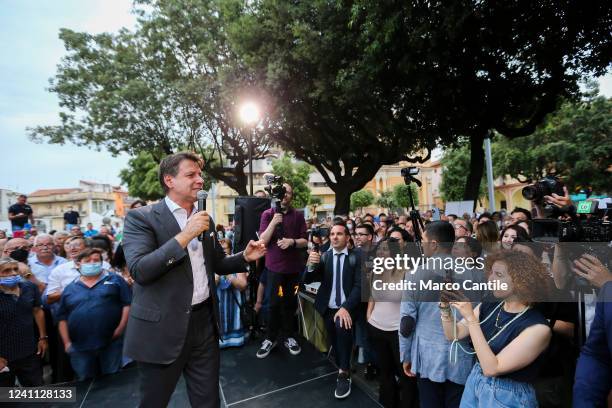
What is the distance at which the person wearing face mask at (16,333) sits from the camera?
320 centimetres

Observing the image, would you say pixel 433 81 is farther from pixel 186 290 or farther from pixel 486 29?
pixel 186 290

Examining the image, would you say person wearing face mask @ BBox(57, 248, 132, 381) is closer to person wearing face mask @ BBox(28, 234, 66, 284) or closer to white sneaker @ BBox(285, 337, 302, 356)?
person wearing face mask @ BBox(28, 234, 66, 284)

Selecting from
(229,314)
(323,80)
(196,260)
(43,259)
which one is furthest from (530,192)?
(323,80)

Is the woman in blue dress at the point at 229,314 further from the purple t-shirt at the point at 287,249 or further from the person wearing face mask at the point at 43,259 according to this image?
the person wearing face mask at the point at 43,259

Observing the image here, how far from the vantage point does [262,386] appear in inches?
144

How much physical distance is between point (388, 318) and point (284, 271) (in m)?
1.64

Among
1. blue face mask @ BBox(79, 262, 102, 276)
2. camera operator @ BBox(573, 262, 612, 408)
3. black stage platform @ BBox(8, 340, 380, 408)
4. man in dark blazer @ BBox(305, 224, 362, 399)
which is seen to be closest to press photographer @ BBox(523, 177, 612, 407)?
camera operator @ BBox(573, 262, 612, 408)

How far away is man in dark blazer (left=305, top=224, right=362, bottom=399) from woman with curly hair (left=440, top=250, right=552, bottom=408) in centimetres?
157

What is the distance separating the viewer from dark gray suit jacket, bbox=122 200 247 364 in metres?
1.91

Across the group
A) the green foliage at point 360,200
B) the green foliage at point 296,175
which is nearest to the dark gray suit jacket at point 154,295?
the green foliage at point 296,175

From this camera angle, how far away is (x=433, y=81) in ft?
27.9

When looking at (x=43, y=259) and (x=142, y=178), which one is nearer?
(x=43, y=259)

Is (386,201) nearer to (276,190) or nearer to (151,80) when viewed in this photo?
(151,80)

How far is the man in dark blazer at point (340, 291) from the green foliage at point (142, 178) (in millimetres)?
22169
